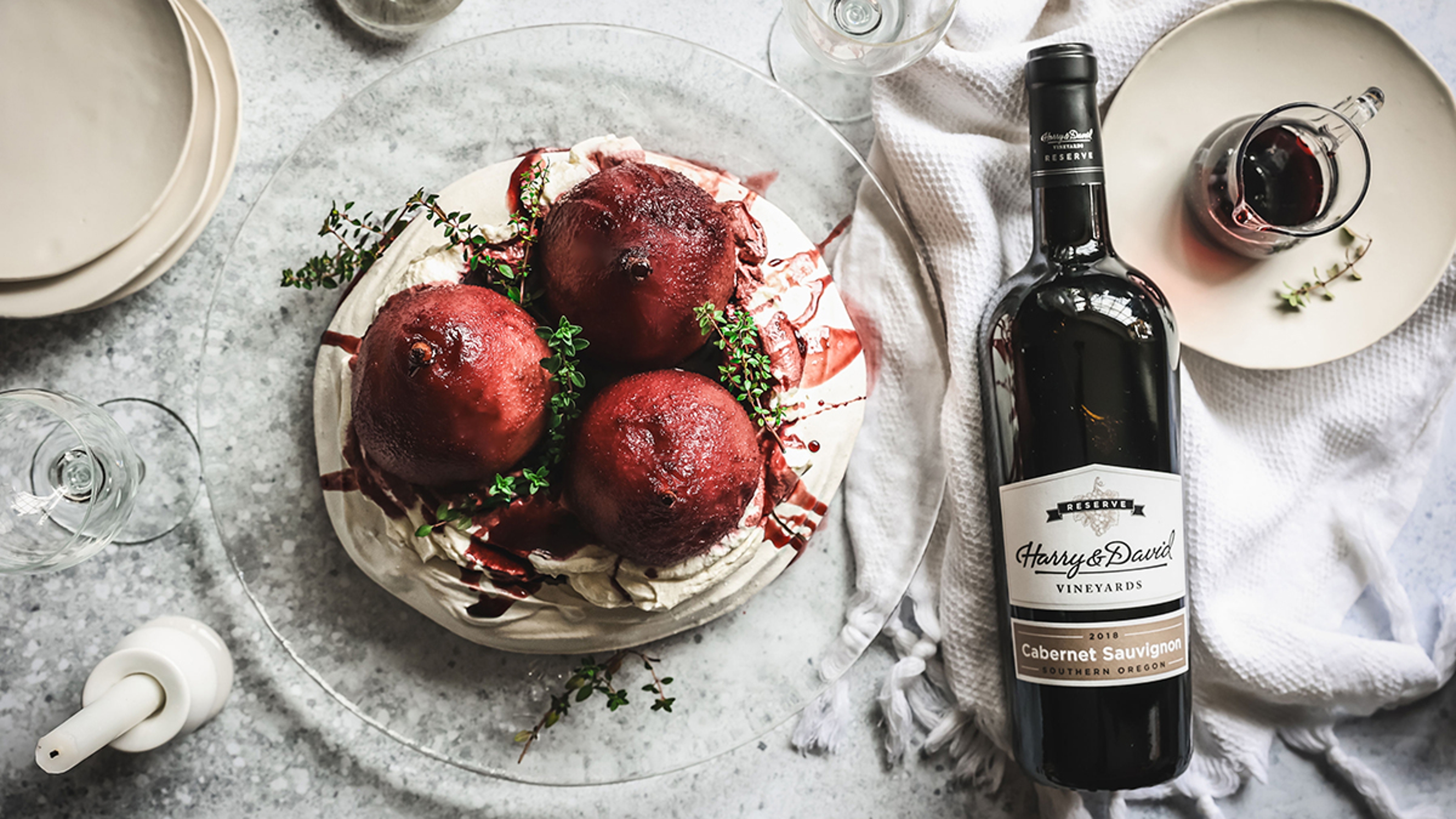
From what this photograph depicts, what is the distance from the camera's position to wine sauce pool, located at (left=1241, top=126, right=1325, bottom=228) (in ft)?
4.10

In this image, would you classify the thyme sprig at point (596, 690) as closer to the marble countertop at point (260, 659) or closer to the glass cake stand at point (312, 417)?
the glass cake stand at point (312, 417)

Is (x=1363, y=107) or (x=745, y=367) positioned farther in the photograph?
(x=1363, y=107)

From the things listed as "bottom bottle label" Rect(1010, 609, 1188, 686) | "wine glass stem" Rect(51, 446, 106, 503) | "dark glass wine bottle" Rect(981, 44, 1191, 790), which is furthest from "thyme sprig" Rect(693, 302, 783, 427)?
"wine glass stem" Rect(51, 446, 106, 503)

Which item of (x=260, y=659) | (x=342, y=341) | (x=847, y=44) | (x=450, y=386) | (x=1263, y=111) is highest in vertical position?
(x=1263, y=111)

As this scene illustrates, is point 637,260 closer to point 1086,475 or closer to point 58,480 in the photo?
point 1086,475

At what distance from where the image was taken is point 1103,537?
1.12 metres

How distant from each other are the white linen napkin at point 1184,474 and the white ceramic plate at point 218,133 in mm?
897

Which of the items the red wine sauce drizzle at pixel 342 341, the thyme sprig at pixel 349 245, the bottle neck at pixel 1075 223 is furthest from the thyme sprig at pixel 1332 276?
the red wine sauce drizzle at pixel 342 341

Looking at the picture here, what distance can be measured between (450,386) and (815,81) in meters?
0.82

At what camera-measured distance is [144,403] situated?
137cm

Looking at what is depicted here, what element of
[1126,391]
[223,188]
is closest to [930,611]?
[1126,391]

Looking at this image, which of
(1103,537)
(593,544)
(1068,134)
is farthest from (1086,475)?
(593,544)

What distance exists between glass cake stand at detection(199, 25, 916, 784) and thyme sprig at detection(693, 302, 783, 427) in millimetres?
274

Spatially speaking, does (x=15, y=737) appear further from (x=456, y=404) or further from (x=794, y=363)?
(x=794, y=363)
